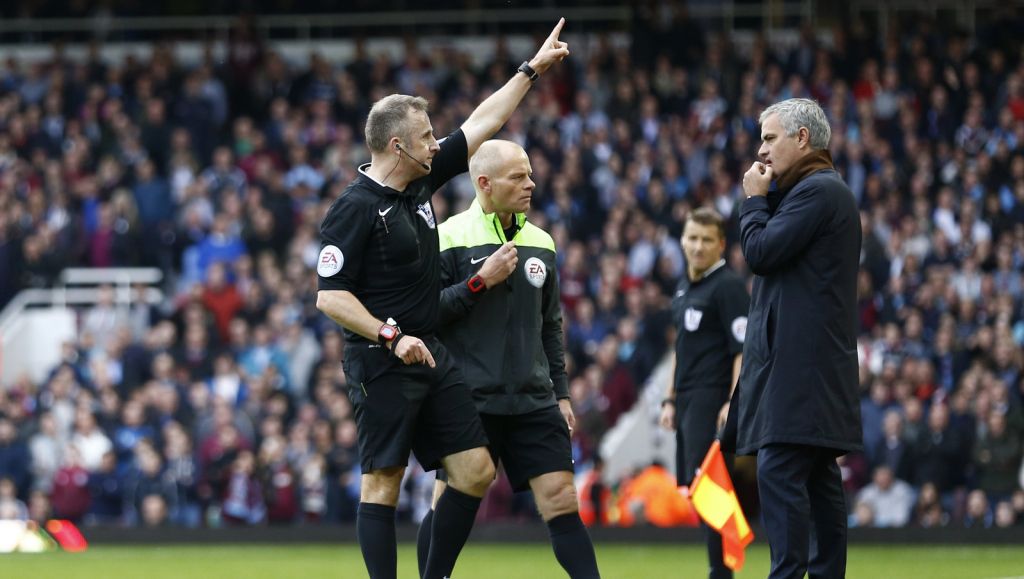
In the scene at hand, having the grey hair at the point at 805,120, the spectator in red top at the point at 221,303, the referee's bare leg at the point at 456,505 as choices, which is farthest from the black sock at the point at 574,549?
the spectator in red top at the point at 221,303

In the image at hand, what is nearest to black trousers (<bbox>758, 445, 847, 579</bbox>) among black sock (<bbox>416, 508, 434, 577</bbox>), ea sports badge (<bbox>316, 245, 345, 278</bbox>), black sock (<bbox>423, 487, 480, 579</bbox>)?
black sock (<bbox>423, 487, 480, 579</bbox>)

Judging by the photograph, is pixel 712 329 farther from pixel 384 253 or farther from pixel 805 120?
pixel 384 253

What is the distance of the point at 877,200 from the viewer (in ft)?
63.3

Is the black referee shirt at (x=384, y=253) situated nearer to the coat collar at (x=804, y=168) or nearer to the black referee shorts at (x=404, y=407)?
the black referee shorts at (x=404, y=407)

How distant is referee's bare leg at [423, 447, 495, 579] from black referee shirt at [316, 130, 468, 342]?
0.62m

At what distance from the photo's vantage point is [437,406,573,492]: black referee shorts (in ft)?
27.6

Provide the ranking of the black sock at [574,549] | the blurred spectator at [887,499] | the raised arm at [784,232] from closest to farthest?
the raised arm at [784,232]
the black sock at [574,549]
the blurred spectator at [887,499]

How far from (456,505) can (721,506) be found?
1.50 metres

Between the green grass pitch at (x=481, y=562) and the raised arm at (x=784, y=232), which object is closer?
the raised arm at (x=784, y=232)

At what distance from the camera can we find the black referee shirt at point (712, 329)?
977 cm

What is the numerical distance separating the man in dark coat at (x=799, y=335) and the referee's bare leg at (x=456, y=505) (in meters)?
1.21

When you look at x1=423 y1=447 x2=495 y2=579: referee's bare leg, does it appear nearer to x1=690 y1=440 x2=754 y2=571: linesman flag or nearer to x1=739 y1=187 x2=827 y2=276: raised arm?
x1=690 y1=440 x2=754 y2=571: linesman flag

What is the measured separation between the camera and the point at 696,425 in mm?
9766

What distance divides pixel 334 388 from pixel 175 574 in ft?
17.0
